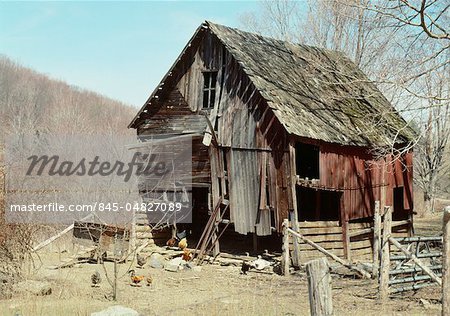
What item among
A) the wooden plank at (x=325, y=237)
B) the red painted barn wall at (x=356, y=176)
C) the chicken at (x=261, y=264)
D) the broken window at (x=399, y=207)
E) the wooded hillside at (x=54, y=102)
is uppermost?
the wooded hillside at (x=54, y=102)

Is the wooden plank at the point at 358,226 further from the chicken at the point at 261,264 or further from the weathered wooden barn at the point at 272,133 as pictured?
the chicken at the point at 261,264

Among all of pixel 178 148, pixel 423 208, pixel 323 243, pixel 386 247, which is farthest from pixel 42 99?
pixel 386 247

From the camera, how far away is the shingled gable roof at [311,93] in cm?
1750

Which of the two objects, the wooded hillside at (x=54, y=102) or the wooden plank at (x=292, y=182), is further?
the wooded hillside at (x=54, y=102)

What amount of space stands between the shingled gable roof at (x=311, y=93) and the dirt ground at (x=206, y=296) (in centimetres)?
453

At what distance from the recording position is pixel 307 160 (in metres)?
21.9

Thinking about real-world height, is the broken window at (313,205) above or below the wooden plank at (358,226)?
above

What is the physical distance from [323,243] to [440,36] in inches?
292

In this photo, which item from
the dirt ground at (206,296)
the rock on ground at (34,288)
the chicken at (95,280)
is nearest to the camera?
the dirt ground at (206,296)

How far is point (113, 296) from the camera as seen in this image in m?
12.1

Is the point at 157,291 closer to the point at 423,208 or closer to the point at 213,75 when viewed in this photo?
the point at 213,75

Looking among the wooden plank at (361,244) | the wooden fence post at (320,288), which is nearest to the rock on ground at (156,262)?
the wooden plank at (361,244)

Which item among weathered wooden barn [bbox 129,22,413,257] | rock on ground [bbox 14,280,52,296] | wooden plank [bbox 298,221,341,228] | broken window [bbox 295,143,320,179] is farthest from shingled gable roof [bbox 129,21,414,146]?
rock on ground [bbox 14,280,52,296]

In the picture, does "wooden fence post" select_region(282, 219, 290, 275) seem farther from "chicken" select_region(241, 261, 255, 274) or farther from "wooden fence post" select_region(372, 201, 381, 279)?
"wooden fence post" select_region(372, 201, 381, 279)
